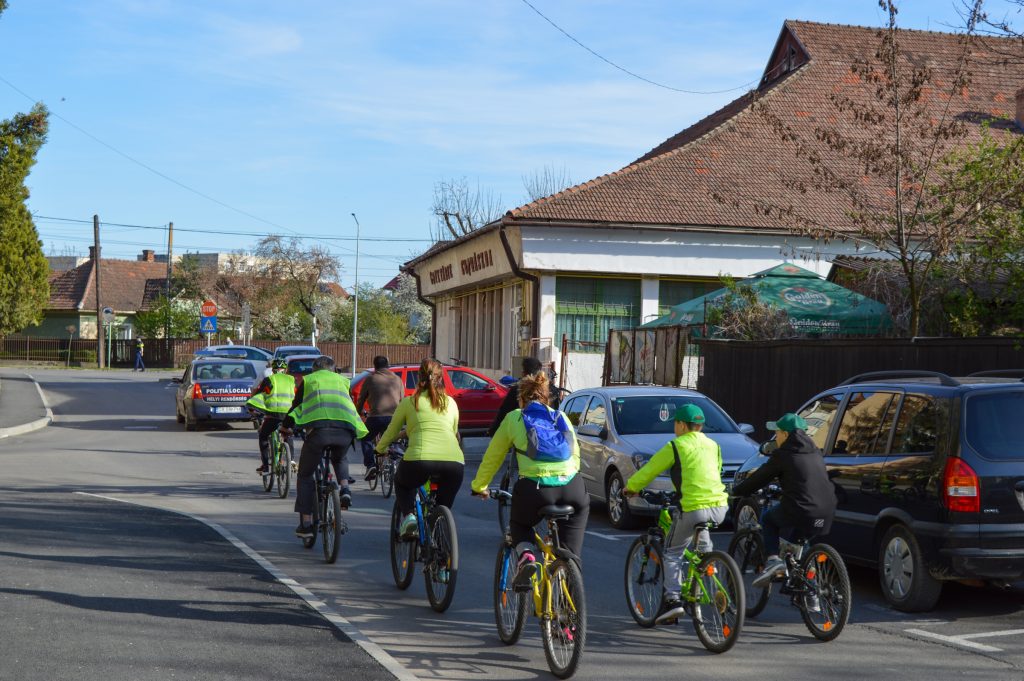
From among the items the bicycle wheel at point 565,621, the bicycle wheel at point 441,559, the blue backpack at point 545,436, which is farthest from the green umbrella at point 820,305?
the bicycle wheel at point 565,621

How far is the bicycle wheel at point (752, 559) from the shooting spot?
28.1 feet

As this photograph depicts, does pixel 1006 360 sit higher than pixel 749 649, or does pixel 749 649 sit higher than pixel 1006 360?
pixel 1006 360

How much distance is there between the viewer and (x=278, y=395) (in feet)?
52.7

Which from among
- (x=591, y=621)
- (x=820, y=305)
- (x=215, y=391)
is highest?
(x=820, y=305)

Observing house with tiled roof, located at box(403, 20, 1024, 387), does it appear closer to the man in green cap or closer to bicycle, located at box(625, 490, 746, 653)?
bicycle, located at box(625, 490, 746, 653)

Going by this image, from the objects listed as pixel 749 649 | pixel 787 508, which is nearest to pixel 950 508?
pixel 787 508

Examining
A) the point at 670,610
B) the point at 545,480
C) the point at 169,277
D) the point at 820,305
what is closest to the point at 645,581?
the point at 670,610

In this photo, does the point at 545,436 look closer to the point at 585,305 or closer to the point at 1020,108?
the point at 585,305

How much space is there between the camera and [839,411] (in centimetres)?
1014

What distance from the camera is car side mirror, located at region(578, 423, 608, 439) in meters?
13.9

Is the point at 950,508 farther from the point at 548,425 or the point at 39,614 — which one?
the point at 39,614

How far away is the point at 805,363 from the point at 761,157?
50.8 feet

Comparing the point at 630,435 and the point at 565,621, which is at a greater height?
the point at 630,435

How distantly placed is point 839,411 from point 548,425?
3455 millimetres
